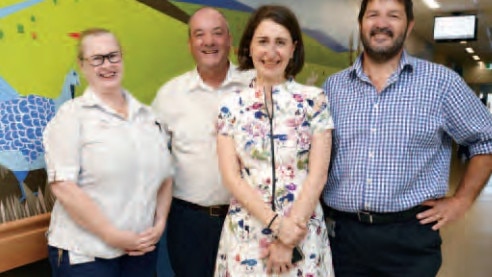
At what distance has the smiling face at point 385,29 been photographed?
2047mm

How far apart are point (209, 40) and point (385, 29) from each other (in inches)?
30.9

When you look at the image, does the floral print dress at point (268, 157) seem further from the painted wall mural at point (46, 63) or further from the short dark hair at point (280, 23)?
the painted wall mural at point (46, 63)

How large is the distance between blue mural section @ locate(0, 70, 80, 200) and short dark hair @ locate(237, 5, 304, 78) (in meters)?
0.83

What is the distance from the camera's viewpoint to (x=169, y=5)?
107 inches

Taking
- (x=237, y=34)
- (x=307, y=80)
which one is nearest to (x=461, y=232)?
(x=307, y=80)

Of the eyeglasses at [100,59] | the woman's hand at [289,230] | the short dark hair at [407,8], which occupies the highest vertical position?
the short dark hair at [407,8]

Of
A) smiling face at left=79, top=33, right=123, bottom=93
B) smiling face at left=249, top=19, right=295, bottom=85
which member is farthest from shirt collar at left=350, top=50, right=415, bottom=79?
smiling face at left=79, top=33, right=123, bottom=93

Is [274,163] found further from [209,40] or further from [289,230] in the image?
[209,40]

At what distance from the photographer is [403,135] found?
1977 mm

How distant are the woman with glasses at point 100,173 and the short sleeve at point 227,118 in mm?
294

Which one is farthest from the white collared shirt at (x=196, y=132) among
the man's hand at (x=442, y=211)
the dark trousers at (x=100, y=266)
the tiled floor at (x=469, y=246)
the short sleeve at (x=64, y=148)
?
the tiled floor at (x=469, y=246)

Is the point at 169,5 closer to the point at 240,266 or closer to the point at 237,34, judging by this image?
the point at 237,34

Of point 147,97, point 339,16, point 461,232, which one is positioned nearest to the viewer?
point 147,97

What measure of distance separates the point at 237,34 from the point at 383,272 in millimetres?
1792
